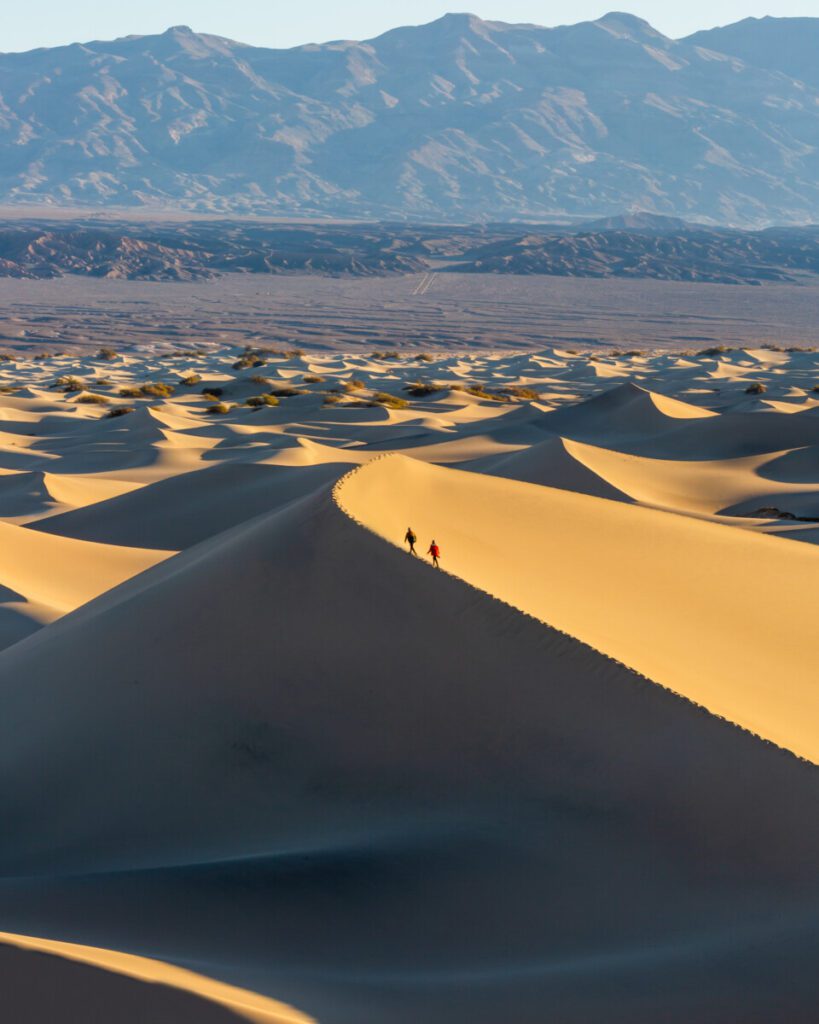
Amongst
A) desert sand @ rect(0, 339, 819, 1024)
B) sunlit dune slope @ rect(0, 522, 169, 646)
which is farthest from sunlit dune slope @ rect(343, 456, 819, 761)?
sunlit dune slope @ rect(0, 522, 169, 646)

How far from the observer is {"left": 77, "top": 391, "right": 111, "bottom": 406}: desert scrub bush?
3626 cm

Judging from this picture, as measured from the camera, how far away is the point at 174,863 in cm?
676

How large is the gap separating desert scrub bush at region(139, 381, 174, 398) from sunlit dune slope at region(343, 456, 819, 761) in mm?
26161

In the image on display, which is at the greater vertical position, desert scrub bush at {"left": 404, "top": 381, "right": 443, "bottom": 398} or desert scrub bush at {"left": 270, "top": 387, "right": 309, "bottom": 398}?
desert scrub bush at {"left": 404, "top": 381, "right": 443, "bottom": 398}

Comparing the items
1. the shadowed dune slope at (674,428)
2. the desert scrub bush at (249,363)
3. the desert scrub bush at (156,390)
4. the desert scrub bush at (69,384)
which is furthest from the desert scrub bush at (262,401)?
the desert scrub bush at (249,363)

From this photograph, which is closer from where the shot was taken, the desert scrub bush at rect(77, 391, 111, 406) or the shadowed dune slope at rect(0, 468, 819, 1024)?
the shadowed dune slope at rect(0, 468, 819, 1024)

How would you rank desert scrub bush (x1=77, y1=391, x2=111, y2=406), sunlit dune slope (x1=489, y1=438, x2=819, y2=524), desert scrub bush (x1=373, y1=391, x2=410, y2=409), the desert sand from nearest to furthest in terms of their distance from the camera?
1. the desert sand
2. sunlit dune slope (x1=489, y1=438, x2=819, y2=524)
3. desert scrub bush (x1=373, y1=391, x2=410, y2=409)
4. desert scrub bush (x1=77, y1=391, x2=111, y2=406)

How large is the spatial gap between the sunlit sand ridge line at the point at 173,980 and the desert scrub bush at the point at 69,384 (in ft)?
118

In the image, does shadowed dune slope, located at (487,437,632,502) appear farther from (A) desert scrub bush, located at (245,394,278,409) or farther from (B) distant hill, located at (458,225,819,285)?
(B) distant hill, located at (458,225,819,285)

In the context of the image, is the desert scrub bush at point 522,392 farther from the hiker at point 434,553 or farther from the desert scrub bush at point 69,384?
the hiker at point 434,553

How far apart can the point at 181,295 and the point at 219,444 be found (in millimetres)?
70298

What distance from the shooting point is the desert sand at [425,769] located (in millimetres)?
5344

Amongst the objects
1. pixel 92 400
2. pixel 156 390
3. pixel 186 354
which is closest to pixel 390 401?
pixel 156 390

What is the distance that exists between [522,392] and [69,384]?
45.8ft
